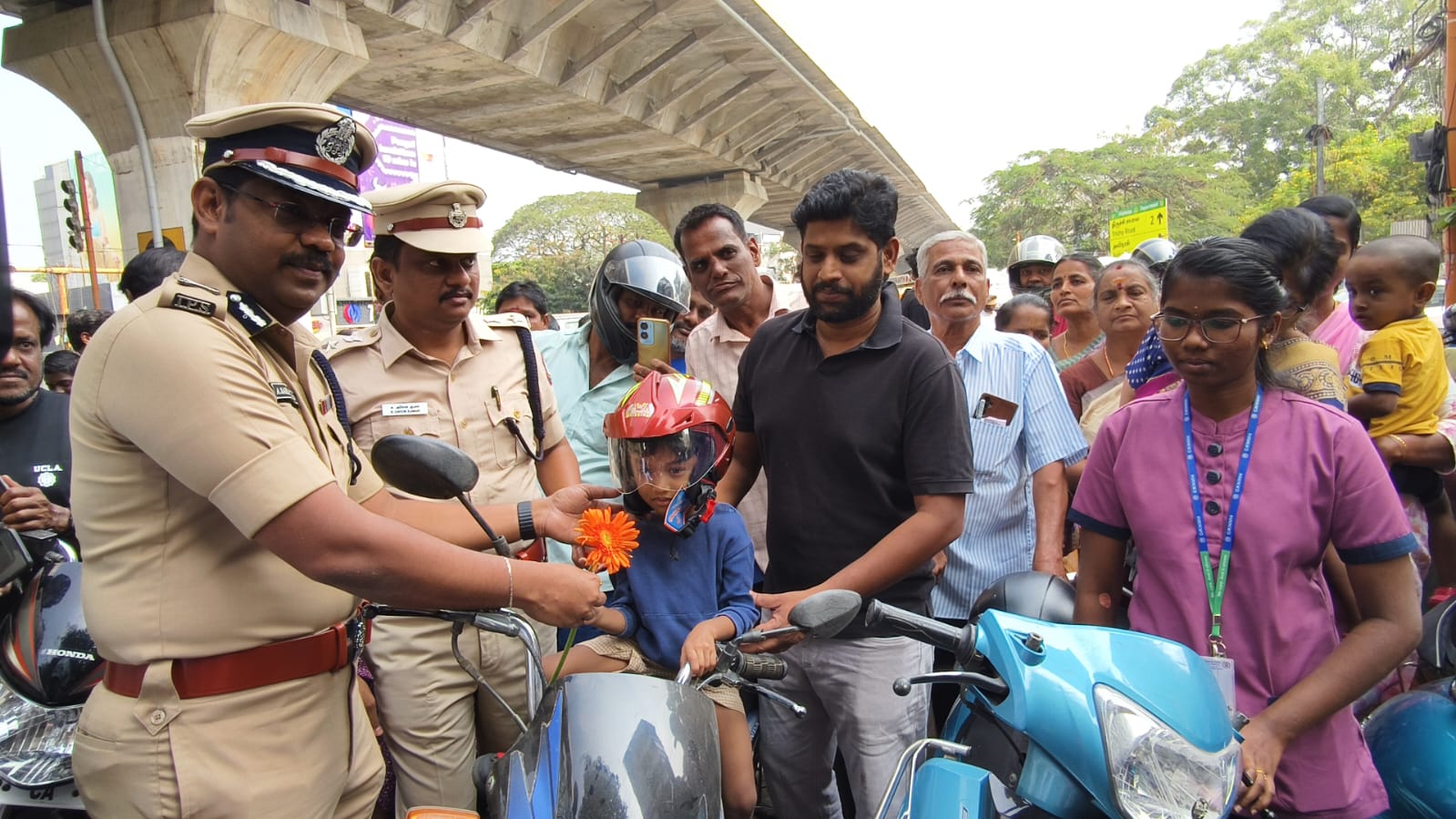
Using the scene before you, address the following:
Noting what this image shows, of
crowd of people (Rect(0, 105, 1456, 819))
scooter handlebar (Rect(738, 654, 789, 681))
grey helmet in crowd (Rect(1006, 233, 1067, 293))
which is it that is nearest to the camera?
crowd of people (Rect(0, 105, 1456, 819))

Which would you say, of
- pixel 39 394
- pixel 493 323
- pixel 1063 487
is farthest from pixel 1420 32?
pixel 39 394

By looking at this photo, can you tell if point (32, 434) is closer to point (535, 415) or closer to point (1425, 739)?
point (535, 415)

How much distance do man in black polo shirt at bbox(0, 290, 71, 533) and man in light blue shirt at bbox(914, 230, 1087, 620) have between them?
3.00 m

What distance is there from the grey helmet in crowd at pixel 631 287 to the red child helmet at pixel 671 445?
91cm

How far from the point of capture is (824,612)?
1582mm

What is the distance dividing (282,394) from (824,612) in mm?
1109

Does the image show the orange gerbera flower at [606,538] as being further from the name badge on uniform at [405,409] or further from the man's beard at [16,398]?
the man's beard at [16,398]

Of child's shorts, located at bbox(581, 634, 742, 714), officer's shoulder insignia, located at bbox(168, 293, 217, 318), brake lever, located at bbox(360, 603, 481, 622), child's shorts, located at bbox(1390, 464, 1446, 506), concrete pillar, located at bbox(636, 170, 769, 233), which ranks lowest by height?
child's shorts, located at bbox(581, 634, 742, 714)

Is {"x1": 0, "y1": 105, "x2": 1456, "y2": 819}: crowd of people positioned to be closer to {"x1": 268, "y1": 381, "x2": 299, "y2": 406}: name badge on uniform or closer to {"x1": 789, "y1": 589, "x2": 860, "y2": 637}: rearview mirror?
{"x1": 268, "y1": 381, "x2": 299, "y2": 406}: name badge on uniform

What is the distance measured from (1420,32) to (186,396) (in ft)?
73.4

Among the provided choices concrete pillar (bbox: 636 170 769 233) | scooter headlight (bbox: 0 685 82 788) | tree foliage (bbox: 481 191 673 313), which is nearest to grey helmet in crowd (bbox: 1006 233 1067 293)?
scooter headlight (bbox: 0 685 82 788)

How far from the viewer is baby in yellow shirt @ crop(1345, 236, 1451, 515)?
10.8 feet

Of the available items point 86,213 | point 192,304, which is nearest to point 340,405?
point 192,304

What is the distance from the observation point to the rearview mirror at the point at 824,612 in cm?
157
